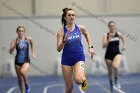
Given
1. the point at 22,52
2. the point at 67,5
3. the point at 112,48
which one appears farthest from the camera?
the point at 67,5

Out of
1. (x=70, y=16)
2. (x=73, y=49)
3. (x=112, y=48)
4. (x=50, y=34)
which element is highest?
(x=70, y=16)

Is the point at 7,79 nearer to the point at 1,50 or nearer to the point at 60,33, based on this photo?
the point at 1,50

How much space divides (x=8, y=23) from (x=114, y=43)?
969cm

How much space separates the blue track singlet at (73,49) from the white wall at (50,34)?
40.1 feet

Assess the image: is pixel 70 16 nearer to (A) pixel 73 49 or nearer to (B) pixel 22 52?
(A) pixel 73 49

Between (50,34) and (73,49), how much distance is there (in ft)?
40.9

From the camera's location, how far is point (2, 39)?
19.8 m

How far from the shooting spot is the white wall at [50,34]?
19797mm

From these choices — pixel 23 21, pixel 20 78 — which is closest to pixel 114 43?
pixel 20 78

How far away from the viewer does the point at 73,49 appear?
24.5 feet

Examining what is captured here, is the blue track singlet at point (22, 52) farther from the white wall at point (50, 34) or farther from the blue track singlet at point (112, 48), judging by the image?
the white wall at point (50, 34)

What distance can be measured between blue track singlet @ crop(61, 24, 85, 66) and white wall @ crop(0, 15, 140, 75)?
40.1ft

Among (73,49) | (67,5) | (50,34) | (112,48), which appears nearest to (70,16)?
(73,49)

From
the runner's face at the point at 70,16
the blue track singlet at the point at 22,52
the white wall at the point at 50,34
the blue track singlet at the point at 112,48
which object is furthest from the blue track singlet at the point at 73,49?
the white wall at the point at 50,34
